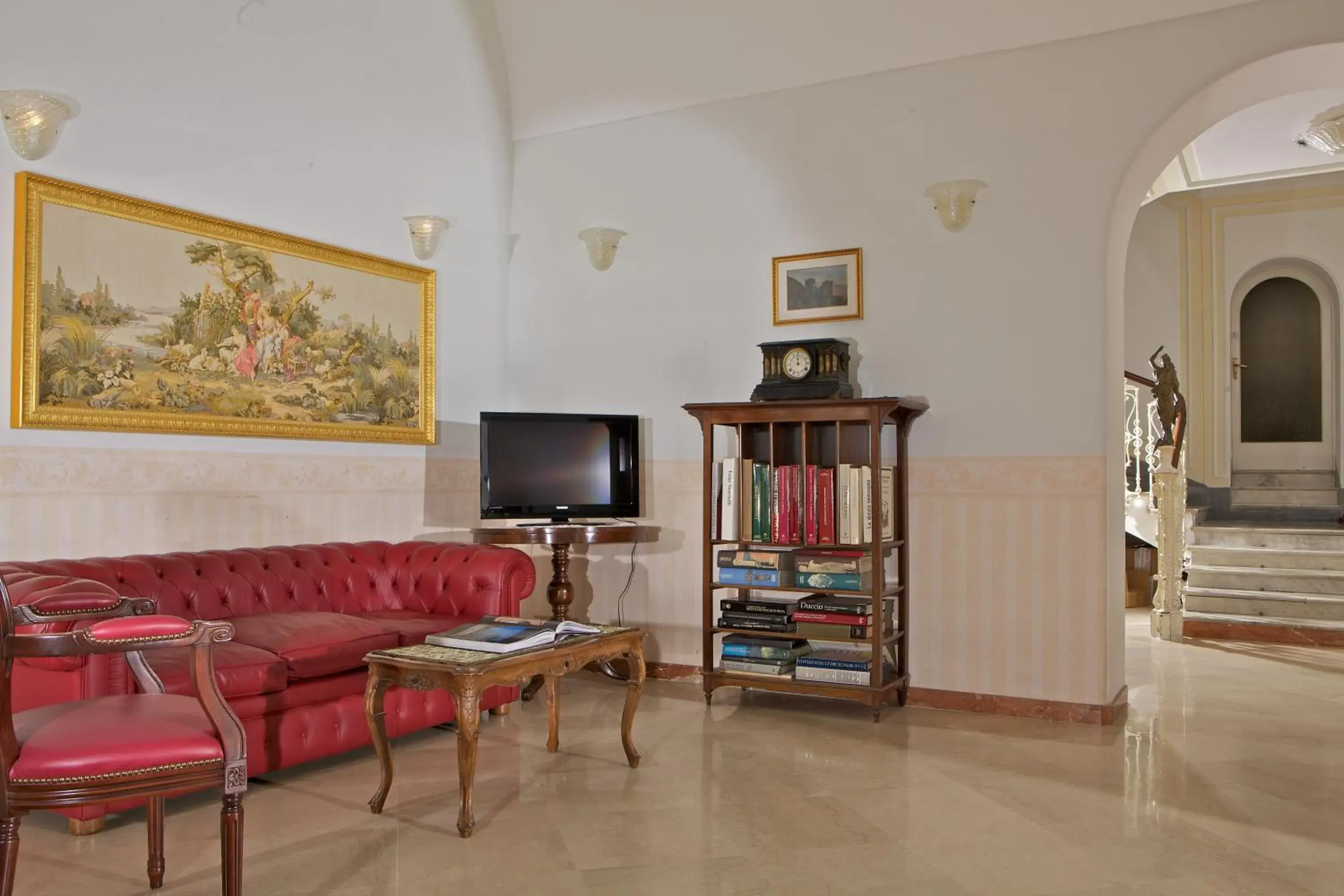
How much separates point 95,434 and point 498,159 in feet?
9.75

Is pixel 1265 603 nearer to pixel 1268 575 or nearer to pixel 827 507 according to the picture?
pixel 1268 575

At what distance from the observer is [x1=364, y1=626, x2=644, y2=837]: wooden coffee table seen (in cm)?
337

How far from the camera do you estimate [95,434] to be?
4.38m

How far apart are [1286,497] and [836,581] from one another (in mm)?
7024

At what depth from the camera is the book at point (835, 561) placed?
502 cm

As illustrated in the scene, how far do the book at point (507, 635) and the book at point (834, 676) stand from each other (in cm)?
148

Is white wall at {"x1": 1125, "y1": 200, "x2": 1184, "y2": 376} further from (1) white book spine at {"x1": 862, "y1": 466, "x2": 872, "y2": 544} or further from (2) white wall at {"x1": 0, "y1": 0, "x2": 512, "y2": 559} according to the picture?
(2) white wall at {"x1": 0, "y1": 0, "x2": 512, "y2": 559}

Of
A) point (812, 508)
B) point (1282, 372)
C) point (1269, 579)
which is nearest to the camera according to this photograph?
point (812, 508)

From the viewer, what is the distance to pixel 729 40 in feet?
18.6

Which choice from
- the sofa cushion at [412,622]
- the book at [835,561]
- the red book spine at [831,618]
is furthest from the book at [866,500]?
the sofa cushion at [412,622]

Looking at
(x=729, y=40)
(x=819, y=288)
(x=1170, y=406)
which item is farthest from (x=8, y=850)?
(x=1170, y=406)

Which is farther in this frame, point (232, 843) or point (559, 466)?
point (559, 466)

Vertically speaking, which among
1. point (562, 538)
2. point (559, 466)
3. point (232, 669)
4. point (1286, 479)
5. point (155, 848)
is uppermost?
point (559, 466)

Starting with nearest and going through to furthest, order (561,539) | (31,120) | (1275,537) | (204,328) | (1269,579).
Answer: (31,120) < (204,328) < (561,539) < (1269,579) < (1275,537)
